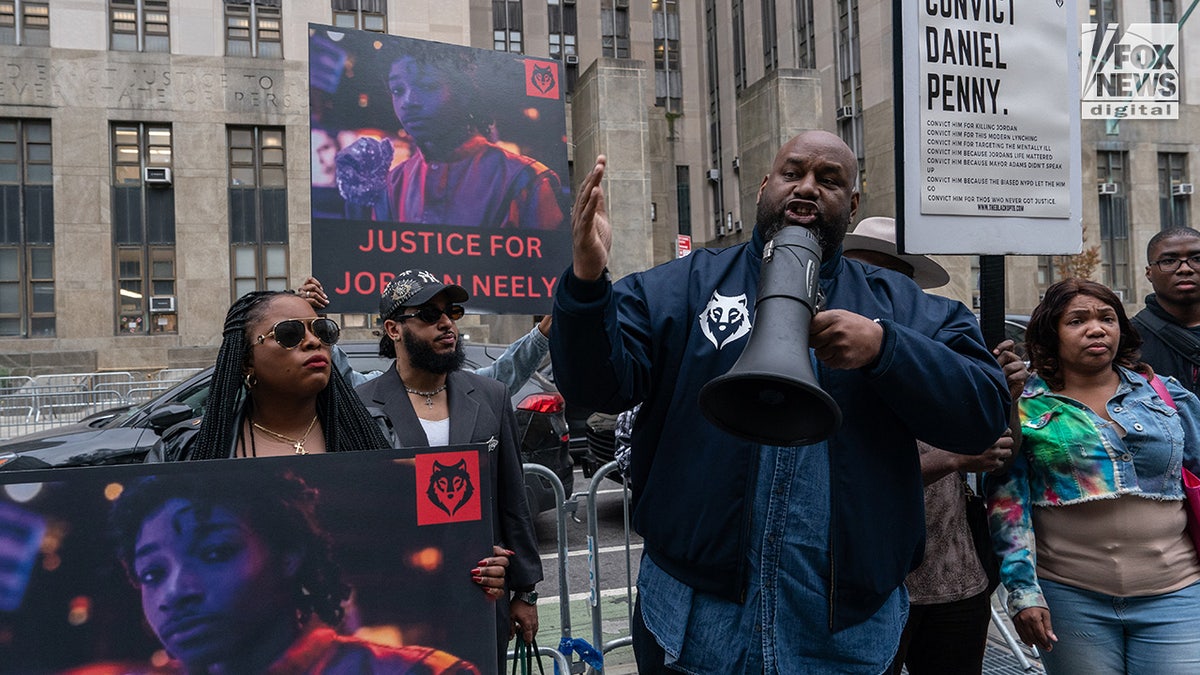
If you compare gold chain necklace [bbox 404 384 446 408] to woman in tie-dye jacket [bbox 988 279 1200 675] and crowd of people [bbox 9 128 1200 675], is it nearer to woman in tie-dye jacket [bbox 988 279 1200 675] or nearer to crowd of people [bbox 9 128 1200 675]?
crowd of people [bbox 9 128 1200 675]

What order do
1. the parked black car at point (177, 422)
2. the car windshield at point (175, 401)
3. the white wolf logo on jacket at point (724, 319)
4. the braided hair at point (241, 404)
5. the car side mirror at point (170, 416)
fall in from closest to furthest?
the white wolf logo on jacket at point (724, 319)
the braided hair at point (241, 404)
the car side mirror at point (170, 416)
the parked black car at point (177, 422)
the car windshield at point (175, 401)

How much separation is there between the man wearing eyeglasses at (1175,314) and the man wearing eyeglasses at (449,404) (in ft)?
9.24

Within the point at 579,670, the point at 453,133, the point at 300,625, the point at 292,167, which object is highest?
the point at 292,167

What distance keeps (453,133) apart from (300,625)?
3075mm

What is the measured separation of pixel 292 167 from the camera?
1032 inches

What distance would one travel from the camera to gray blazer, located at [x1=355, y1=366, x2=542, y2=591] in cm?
353

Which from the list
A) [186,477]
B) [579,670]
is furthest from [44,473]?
[579,670]

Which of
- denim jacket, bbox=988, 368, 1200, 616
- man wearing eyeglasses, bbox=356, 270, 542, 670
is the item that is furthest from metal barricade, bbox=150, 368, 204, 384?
denim jacket, bbox=988, 368, 1200, 616

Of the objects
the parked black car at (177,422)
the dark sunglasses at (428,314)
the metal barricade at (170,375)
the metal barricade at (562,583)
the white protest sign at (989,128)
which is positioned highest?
the white protest sign at (989,128)

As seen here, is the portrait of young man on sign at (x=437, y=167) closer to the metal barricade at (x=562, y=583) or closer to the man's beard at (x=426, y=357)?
the man's beard at (x=426, y=357)

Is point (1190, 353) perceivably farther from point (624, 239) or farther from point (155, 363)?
point (155, 363)

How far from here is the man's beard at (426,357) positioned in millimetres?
3854

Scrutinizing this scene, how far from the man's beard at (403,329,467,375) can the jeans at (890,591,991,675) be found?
2.07 m

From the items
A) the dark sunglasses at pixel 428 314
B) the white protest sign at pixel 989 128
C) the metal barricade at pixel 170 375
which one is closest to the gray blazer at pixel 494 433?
the dark sunglasses at pixel 428 314
